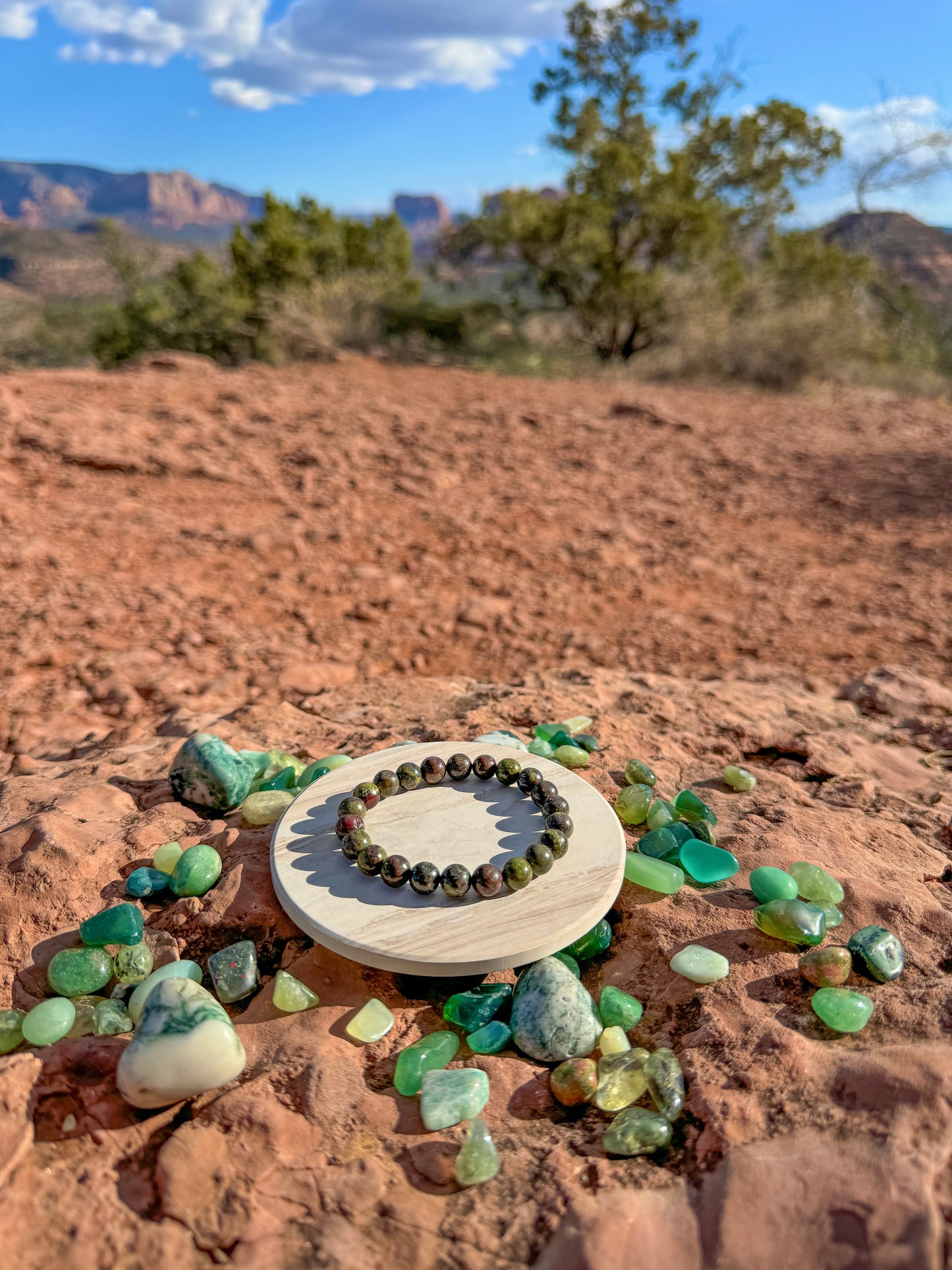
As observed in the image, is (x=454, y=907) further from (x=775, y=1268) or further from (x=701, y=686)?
(x=701, y=686)

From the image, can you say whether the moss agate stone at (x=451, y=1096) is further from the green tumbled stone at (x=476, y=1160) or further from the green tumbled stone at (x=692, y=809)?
the green tumbled stone at (x=692, y=809)

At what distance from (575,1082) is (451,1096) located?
0.73ft

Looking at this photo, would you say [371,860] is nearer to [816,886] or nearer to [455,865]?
[455,865]

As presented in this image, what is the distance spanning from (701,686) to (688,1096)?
174 centimetres

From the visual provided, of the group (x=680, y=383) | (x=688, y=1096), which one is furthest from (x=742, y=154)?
(x=688, y=1096)

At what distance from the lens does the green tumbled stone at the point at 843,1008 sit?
1414 mm

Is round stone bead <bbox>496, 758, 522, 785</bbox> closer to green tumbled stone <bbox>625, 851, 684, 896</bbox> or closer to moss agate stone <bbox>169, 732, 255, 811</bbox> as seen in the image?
green tumbled stone <bbox>625, 851, 684, 896</bbox>

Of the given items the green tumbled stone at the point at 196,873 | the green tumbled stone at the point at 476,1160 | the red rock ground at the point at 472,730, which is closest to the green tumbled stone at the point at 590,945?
the red rock ground at the point at 472,730

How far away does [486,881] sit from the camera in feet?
5.42

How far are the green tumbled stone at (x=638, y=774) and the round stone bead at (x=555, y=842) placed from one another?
437 mm

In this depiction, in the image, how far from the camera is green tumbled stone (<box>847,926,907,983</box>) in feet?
5.00

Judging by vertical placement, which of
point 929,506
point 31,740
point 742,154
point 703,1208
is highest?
point 742,154

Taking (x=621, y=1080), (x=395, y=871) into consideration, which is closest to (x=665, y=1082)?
(x=621, y=1080)

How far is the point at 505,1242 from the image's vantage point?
3.68 ft
